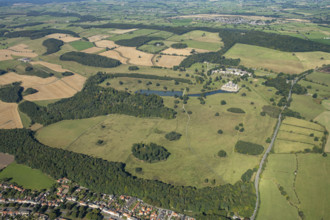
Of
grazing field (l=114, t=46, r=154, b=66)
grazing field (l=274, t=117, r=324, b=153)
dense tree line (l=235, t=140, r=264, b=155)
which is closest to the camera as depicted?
dense tree line (l=235, t=140, r=264, b=155)

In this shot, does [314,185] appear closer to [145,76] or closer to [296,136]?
[296,136]

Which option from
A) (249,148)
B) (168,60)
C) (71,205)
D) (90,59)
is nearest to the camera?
(71,205)

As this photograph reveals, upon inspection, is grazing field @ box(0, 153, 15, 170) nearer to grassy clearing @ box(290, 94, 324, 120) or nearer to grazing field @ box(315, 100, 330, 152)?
grassy clearing @ box(290, 94, 324, 120)

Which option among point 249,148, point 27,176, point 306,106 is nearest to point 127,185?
point 27,176

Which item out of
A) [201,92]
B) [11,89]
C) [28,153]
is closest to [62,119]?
[28,153]

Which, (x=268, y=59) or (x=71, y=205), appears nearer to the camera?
(x=71, y=205)

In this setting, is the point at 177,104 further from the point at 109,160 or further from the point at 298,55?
the point at 298,55

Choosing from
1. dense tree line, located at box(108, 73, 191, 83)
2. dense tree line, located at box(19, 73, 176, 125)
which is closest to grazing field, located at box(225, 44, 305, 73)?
dense tree line, located at box(108, 73, 191, 83)
